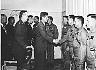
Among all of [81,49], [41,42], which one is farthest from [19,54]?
[81,49]

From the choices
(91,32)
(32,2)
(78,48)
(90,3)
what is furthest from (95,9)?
(32,2)

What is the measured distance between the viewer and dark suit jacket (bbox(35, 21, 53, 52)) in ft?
5.95

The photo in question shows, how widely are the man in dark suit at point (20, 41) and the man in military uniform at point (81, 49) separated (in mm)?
440

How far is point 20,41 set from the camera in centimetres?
181

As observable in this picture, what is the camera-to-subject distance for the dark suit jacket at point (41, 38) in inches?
71.4

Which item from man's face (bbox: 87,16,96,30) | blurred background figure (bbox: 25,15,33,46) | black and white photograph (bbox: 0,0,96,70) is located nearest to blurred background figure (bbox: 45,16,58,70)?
black and white photograph (bbox: 0,0,96,70)

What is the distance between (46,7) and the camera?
183 cm

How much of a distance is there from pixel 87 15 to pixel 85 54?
34 cm

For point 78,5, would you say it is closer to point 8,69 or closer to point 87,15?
point 87,15

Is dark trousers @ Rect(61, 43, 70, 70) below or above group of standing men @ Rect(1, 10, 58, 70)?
below

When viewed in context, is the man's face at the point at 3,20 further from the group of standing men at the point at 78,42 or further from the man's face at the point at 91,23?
the man's face at the point at 91,23

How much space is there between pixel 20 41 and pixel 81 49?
1.74 ft

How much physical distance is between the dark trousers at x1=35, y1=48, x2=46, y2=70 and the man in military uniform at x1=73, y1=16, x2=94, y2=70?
0.89 feet

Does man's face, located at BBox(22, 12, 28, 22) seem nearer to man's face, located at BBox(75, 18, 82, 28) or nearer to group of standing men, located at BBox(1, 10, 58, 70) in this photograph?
group of standing men, located at BBox(1, 10, 58, 70)
